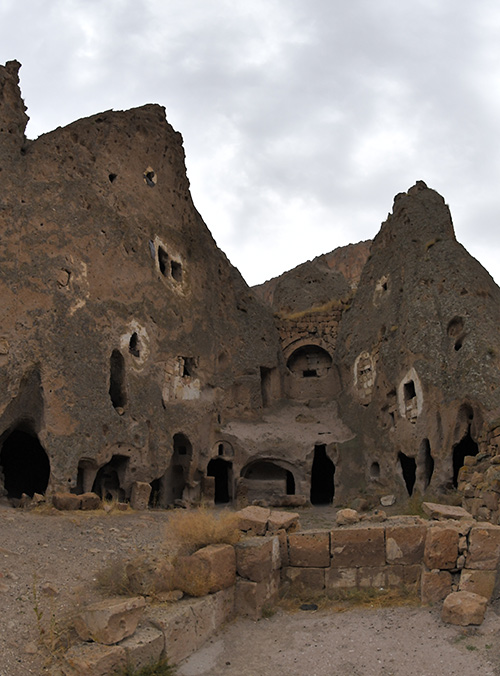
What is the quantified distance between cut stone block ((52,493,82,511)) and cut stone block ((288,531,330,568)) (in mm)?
6092

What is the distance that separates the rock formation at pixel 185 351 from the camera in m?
14.2

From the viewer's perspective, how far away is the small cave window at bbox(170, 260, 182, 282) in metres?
19.1

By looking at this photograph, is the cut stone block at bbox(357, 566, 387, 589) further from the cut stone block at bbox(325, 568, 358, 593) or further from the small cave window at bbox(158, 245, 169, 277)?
the small cave window at bbox(158, 245, 169, 277)

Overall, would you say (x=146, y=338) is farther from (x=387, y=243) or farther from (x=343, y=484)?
(x=387, y=243)

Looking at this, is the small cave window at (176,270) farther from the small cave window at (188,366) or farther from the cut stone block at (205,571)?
the cut stone block at (205,571)

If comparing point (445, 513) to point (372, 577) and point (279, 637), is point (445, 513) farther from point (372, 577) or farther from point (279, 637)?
point (279, 637)

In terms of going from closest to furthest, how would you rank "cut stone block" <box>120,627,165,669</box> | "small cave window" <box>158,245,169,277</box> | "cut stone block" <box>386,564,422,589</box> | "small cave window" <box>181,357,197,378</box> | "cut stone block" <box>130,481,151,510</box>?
1. "cut stone block" <box>120,627,165,669</box>
2. "cut stone block" <box>386,564,422,589</box>
3. "cut stone block" <box>130,481,151,510</box>
4. "small cave window" <box>181,357,197,378</box>
5. "small cave window" <box>158,245,169,277</box>

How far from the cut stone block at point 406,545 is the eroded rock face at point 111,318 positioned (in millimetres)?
8198

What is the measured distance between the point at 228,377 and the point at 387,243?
7.57 meters

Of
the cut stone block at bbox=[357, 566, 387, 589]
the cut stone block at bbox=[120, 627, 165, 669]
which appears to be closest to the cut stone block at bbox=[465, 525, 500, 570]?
the cut stone block at bbox=[357, 566, 387, 589]

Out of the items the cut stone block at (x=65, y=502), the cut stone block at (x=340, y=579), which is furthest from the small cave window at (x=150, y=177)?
the cut stone block at (x=340, y=579)

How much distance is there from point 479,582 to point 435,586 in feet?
1.82

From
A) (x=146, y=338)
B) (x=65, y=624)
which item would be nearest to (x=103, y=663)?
(x=65, y=624)

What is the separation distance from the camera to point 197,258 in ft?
66.1
